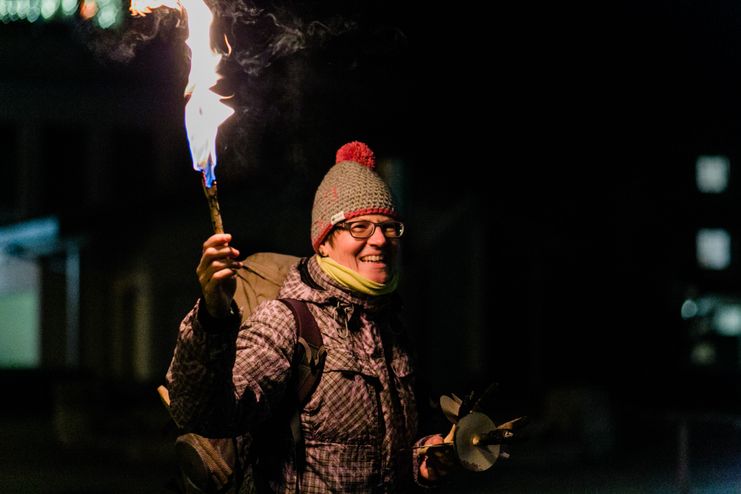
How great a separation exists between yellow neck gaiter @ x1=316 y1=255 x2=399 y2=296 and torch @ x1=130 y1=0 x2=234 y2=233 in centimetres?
58

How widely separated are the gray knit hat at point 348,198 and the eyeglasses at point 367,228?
0.09ft

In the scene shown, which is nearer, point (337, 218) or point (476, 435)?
point (476, 435)

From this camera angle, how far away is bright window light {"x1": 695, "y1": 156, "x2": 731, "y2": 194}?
45750 mm

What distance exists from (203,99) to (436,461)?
143cm

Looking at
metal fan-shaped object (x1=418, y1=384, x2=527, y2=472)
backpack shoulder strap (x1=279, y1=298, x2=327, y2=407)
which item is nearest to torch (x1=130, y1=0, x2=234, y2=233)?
backpack shoulder strap (x1=279, y1=298, x2=327, y2=407)

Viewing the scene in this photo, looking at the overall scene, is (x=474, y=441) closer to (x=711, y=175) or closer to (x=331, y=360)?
(x=331, y=360)

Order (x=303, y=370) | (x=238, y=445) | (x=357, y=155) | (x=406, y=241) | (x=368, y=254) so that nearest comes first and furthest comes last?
(x=303, y=370) < (x=238, y=445) < (x=368, y=254) < (x=357, y=155) < (x=406, y=241)

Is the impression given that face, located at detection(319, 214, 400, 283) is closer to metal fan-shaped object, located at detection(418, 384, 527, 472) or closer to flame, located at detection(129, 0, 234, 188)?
metal fan-shaped object, located at detection(418, 384, 527, 472)

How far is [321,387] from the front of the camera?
11.4 feet

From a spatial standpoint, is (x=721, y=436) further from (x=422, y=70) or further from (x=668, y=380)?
(x=668, y=380)

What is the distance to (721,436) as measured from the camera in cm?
1561

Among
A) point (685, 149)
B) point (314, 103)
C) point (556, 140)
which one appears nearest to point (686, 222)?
point (685, 149)

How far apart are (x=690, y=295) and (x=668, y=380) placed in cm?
626

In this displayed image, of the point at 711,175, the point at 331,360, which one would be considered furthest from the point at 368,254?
the point at 711,175
